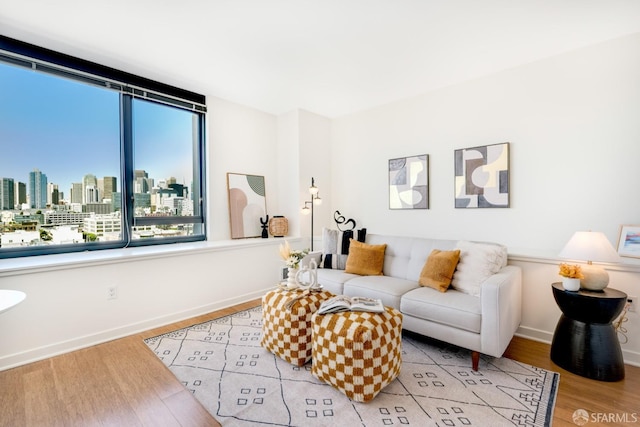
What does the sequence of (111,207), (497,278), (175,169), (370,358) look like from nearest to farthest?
(370,358)
(497,278)
(111,207)
(175,169)

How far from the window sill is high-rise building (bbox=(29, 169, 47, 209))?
18.9 inches

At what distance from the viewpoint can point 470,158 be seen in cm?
318

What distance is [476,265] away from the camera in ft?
8.18

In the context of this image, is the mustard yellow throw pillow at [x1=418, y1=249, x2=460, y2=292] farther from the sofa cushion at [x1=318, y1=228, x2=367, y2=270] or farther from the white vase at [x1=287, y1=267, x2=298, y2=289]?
the white vase at [x1=287, y1=267, x2=298, y2=289]

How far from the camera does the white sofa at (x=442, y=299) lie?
209 cm

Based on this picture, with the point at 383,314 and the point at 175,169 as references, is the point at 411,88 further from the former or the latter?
the point at 175,169

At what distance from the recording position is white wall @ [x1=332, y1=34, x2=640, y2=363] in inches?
94.6

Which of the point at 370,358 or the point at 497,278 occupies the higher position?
the point at 497,278

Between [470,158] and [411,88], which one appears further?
[411,88]

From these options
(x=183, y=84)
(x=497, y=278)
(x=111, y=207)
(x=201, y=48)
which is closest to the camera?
(x=497, y=278)

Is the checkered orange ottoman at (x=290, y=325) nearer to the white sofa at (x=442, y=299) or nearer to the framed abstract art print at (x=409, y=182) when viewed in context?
the white sofa at (x=442, y=299)

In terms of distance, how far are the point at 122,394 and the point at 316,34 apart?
2.91m

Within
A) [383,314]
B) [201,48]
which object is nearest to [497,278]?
[383,314]

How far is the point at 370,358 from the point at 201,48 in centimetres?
279
